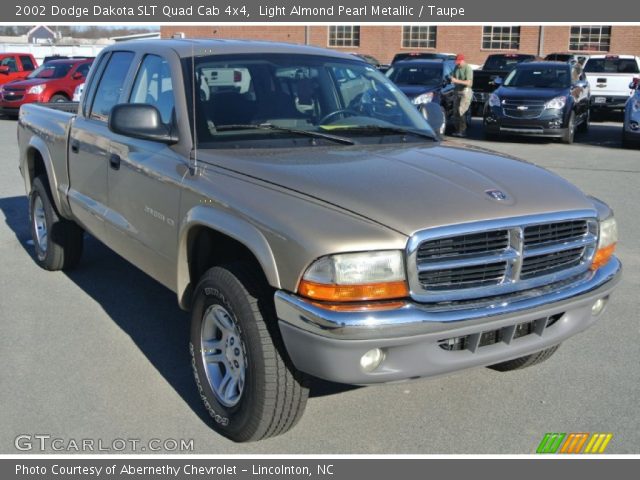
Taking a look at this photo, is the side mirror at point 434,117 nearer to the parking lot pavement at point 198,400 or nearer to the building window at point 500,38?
the parking lot pavement at point 198,400

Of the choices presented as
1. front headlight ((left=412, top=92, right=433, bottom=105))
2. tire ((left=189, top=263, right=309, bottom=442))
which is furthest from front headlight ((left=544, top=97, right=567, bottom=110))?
tire ((left=189, top=263, right=309, bottom=442))

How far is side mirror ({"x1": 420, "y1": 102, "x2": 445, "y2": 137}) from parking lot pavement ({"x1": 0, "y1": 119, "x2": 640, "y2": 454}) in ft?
5.47

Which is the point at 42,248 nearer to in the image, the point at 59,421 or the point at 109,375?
the point at 109,375

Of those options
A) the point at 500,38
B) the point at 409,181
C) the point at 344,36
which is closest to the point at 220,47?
the point at 409,181

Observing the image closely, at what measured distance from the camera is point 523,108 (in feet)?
49.4

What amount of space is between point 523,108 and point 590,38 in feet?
76.0

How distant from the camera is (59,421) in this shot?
3.73 m

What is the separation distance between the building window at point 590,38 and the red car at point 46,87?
80.6 feet

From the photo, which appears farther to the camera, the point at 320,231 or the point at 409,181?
the point at 409,181

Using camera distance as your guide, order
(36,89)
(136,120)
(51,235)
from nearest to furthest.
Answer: (136,120), (51,235), (36,89)

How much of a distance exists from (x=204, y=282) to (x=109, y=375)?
1.16m

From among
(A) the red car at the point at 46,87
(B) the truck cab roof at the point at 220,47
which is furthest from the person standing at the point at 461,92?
(B) the truck cab roof at the point at 220,47

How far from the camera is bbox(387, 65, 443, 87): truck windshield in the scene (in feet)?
54.6

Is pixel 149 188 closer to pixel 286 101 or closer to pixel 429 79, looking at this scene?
pixel 286 101
